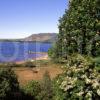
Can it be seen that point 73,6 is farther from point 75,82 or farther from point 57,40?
point 75,82

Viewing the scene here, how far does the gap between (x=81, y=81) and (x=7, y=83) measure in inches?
267

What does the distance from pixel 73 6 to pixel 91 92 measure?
6489mm

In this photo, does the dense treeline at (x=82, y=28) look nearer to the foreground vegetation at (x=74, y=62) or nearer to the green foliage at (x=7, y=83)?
the foreground vegetation at (x=74, y=62)

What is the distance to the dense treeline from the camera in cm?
2083

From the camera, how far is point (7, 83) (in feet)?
76.4

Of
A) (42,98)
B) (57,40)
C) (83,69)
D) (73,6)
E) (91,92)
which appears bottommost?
(42,98)

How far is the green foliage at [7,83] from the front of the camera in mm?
22922

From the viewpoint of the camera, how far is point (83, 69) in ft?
60.5

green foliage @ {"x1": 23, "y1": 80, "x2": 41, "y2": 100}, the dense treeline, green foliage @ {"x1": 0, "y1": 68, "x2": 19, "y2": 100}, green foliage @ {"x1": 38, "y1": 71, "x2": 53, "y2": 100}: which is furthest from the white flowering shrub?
green foliage @ {"x1": 23, "y1": 80, "x2": 41, "y2": 100}

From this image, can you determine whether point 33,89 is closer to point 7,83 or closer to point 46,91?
point 46,91

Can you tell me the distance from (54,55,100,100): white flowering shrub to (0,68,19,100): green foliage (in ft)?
16.7

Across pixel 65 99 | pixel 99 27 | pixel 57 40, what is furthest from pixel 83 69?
pixel 57 40

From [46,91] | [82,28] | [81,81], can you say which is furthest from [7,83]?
[81,81]

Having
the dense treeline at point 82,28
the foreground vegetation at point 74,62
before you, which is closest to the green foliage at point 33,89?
the foreground vegetation at point 74,62
